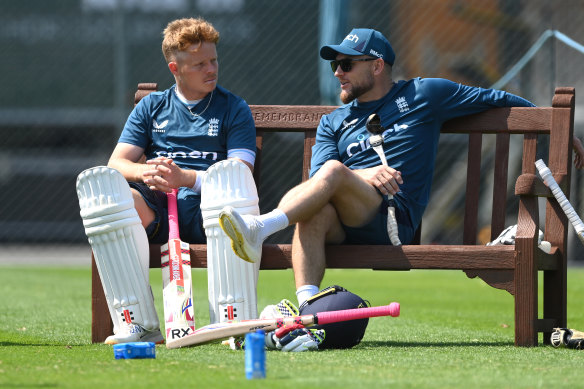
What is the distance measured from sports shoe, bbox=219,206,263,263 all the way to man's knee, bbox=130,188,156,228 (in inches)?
20.7

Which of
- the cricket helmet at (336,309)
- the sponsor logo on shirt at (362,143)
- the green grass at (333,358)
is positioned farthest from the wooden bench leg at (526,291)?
the sponsor logo on shirt at (362,143)

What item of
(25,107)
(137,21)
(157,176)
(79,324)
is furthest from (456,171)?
(157,176)

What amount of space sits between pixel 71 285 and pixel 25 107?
4.07 meters

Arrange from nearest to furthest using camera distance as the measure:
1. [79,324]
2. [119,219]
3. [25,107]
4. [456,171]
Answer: [119,219] → [79,324] → [456,171] → [25,107]

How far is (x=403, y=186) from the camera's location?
456 centimetres

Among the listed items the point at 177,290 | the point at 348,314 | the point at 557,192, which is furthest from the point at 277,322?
the point at 557,192

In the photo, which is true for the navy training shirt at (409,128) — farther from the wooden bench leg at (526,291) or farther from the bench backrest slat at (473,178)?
the wooden bench leg at (526,291)

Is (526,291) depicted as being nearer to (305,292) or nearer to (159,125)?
(305,292)

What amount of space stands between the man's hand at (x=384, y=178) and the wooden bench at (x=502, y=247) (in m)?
0.24

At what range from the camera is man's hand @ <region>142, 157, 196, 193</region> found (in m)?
4.37

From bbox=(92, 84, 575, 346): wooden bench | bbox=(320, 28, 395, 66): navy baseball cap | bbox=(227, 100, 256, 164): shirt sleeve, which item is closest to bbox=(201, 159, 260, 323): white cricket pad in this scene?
bbox=(92, 84, 575, 346): wooden bench

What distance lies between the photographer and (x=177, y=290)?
165 inches

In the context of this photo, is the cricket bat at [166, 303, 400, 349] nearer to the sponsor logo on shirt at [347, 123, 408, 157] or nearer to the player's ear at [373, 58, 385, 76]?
the sponsor logo on shirt at [347, 123, 408, 157]

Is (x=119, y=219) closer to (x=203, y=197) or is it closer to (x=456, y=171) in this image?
(x=203, y=197)
